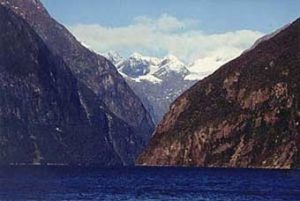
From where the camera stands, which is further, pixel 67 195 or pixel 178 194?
pixel 178 194

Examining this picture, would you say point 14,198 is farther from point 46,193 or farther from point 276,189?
point 276,189

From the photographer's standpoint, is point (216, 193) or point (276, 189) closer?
point (216, 193)

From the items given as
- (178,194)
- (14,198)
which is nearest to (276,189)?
(178,194)

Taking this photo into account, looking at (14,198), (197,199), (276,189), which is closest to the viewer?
(14,198)

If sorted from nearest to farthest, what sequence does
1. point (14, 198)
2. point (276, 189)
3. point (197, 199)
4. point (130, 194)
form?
point (14, 198), point (197, 199), point (130, 194), point (276, 189)

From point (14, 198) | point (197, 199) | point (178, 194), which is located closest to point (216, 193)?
point (178, 194)

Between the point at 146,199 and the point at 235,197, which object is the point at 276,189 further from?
the point at 146,199

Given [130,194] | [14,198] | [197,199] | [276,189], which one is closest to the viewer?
[14,198]

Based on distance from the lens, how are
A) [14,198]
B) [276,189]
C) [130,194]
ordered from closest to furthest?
[14,198] → [130,194] → [276,189]

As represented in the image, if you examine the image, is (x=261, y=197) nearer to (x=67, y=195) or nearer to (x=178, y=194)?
(x=178, y=194)
